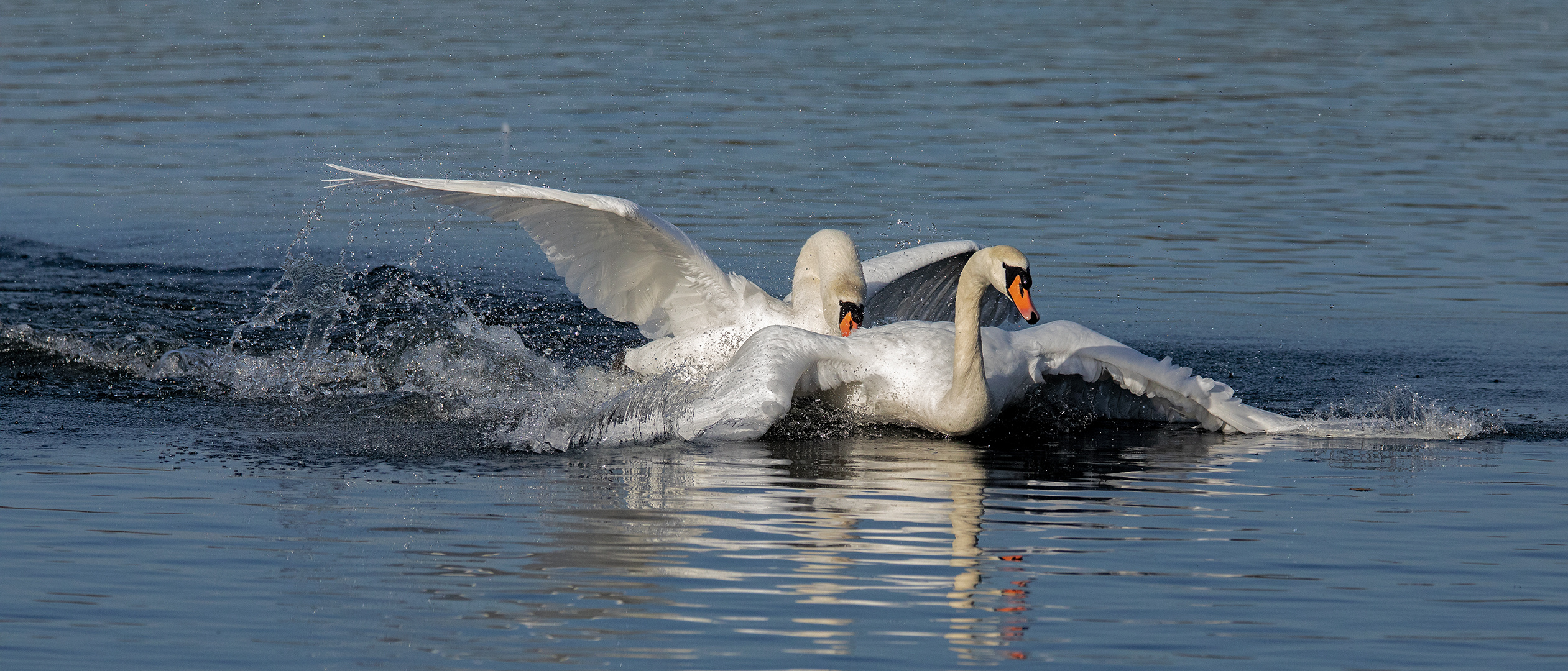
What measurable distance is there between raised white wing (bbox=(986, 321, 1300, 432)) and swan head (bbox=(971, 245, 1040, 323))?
583 mm

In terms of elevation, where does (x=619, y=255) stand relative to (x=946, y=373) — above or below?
above

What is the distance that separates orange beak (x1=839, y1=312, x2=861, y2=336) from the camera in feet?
34.8

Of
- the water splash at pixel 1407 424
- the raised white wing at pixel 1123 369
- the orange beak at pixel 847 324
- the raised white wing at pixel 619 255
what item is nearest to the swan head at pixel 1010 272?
the raised white wing at pixel 1123 369

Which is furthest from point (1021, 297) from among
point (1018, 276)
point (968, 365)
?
point (968, 365)

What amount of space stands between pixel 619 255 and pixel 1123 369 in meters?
3.21

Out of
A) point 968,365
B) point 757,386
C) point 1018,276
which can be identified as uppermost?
point 1018,276

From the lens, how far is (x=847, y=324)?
10609mm

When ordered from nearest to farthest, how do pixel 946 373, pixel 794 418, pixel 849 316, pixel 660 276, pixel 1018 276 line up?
pixel 1018 276, pixel 946 373, pixel 794 418, pixel 849 316, pixel 660 276

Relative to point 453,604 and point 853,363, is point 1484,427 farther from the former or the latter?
Result: point 453,604

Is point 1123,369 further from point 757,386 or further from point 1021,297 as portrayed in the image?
point 757,386

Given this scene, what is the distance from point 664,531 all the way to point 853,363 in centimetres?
253

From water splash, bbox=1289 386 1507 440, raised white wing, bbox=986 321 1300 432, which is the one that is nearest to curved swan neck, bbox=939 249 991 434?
raised white wing, bbox=986 321 1300 432

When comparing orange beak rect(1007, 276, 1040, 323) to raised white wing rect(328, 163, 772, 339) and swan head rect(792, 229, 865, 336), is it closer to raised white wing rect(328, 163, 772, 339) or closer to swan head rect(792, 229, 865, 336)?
swan head rect(792, 229, 865, 336)

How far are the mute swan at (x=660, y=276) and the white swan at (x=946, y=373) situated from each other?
1.59 feet
